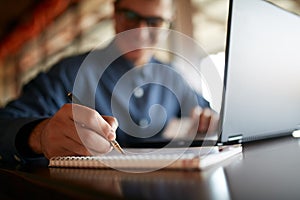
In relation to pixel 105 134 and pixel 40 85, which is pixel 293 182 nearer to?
pixel 105 134

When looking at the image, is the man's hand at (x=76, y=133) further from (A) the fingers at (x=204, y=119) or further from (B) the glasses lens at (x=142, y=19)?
(B) the glasses lens at (x=142, y=19)

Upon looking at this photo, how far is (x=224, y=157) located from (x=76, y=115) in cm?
21

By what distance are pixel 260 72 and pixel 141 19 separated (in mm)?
639

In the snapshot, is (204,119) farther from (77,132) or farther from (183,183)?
(183,183)

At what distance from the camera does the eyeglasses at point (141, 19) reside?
1072 millimetres

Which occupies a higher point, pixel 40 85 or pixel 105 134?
pixel 40 85

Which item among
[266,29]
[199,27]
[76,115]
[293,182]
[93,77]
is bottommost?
[293,182]

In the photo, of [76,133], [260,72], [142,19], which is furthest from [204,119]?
[142,19]

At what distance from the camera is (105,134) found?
444 mm

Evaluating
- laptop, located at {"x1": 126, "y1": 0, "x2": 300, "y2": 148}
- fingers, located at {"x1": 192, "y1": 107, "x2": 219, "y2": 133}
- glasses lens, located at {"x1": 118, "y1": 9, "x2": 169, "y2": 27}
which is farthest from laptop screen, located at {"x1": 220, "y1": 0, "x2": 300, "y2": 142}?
glasses lens, located at {"x1": 118, "y1": 9, "x2": 169, "y2": 27}

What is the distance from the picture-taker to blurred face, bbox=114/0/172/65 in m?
1.08

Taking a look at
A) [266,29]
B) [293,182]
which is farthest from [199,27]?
[293,182]

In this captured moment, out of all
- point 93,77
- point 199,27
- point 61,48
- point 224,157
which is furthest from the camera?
point 61,48

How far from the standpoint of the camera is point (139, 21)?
43.3 inches
